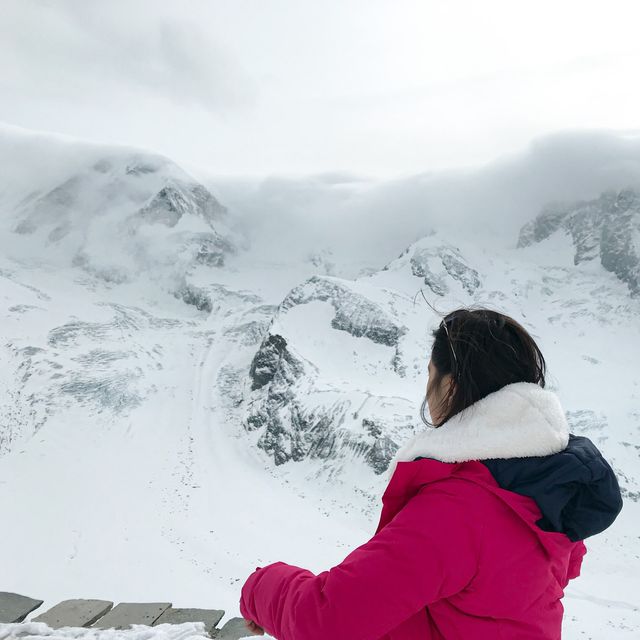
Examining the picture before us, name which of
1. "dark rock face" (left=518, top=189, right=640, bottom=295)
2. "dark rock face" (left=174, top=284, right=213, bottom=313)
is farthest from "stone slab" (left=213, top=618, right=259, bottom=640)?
"dark rock face" (left=518, top=189, right=640, bottom=295)

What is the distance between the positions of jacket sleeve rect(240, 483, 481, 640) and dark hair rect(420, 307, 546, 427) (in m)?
0.42

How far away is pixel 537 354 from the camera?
189 cm

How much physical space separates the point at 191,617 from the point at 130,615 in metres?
0.58

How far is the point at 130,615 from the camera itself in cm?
425

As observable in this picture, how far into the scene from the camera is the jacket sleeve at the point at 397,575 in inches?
56.2

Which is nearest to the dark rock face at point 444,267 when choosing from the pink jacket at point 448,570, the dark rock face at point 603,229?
the dark rock face at point 603,229

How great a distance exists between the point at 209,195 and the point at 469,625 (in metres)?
126

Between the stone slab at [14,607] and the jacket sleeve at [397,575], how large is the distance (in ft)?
13.2

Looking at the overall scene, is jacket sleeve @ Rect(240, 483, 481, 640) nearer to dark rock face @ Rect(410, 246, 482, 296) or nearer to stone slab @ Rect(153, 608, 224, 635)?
stone slab @ Rect(153, 608, 224, 635)

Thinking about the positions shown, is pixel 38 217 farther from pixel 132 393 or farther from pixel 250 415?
pixel 250 415

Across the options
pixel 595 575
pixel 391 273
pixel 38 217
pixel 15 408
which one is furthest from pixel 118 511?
pixel 38 217

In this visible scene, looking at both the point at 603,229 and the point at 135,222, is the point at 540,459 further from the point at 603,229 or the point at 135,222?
the point at 135,222

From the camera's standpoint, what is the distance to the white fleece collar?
5.26ft

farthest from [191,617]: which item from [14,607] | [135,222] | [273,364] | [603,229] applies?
[135,222]
